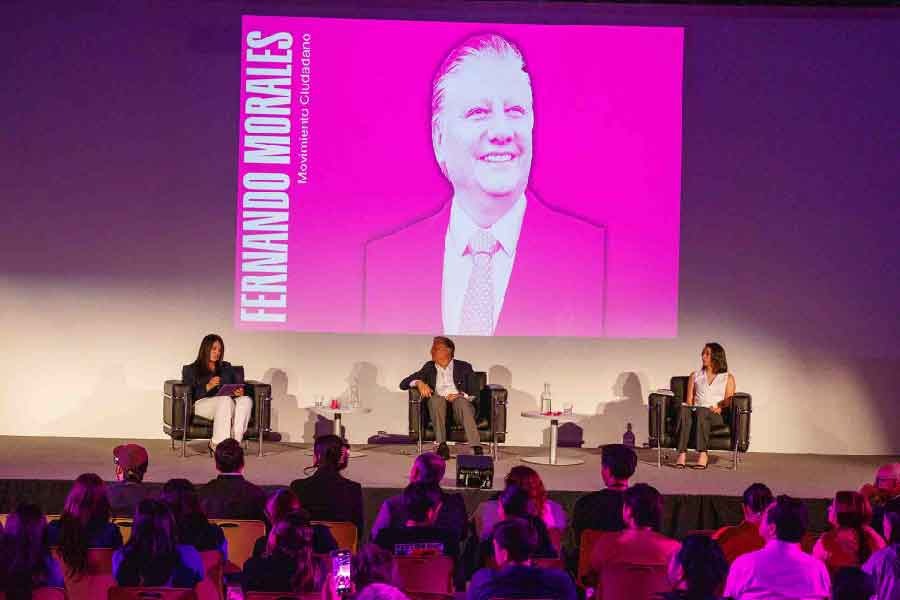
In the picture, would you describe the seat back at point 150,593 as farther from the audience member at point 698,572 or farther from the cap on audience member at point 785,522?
the cap on audience member at point 785,522

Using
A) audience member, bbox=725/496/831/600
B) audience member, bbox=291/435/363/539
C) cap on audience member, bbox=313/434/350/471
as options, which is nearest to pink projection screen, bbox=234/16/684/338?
cap on audience member, bbox=313/434/350/471

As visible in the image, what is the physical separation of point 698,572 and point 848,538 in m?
1.18

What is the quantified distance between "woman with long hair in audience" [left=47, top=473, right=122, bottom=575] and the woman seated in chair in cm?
Answer: 376

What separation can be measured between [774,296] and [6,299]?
617 centimetres

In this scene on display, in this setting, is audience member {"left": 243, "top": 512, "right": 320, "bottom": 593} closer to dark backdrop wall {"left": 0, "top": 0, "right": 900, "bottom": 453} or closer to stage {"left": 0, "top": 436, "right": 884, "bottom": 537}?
stage {"left": 0, "top": 436, "right": 884, "bottom": 537}

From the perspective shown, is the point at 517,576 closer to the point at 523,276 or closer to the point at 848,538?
the point at 848,538

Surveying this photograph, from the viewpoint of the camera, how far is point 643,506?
153 inches

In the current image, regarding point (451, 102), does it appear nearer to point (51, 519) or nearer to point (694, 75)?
point (694, 75)

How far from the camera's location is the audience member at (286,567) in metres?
3.22

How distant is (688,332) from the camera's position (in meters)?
8.91

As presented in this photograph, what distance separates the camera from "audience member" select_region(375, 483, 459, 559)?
3.88m

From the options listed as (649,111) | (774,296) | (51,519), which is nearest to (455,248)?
(649,111)

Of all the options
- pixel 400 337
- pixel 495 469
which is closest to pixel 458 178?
pixel 400 337

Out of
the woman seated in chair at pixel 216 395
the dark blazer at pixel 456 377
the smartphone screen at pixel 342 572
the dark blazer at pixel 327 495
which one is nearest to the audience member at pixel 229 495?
the dark blazer at pixel 327 495
